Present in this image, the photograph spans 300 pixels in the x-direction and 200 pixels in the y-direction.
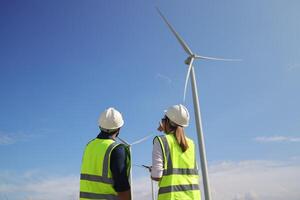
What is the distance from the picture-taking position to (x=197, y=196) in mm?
7242

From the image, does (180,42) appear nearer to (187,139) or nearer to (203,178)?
(203,178)

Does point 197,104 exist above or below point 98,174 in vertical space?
above

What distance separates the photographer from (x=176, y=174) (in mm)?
6969

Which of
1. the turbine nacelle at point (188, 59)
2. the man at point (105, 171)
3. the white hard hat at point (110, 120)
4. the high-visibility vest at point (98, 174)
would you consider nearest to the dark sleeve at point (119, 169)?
the man at point (105, 171)

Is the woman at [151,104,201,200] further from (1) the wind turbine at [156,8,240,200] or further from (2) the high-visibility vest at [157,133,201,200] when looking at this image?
(1) the wind turbine at [156,8,240,200]

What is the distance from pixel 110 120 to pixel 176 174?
1976mm

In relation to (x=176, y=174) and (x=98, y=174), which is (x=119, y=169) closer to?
(x=98, y=174)

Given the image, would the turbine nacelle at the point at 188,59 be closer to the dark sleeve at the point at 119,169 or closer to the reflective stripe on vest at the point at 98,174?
the reflective stripe on vest at the point at 98,174

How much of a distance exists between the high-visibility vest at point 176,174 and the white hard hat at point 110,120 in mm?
1043

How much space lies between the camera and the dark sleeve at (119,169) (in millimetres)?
6406

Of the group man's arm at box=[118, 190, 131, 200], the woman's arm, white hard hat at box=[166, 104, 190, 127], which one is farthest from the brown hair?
man's arm at box=[118, 190, 131, 200]

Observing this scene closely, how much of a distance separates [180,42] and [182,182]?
16.9m

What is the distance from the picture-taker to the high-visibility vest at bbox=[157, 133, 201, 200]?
22.3 feet

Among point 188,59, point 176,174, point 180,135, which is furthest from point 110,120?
point 188,59
